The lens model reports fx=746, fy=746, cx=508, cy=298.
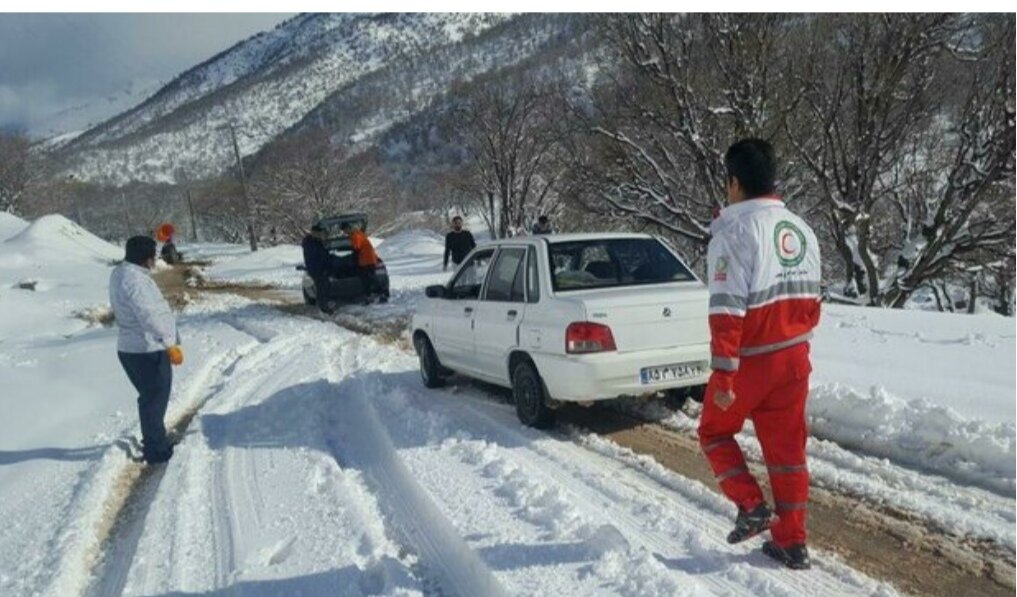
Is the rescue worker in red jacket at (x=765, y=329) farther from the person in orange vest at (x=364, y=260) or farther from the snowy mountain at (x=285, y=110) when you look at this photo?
the snowy mountain at (x=285, y=110)

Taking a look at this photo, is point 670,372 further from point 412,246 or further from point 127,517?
point 412,246

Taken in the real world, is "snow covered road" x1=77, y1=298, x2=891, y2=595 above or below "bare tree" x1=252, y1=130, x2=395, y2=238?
below

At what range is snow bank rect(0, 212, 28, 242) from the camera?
40.1 metres

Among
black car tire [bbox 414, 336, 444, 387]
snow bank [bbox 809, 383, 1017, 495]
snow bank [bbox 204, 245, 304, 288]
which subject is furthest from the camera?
snow bank [bbox 204, 245, 304, 288]

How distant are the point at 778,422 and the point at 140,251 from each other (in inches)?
207

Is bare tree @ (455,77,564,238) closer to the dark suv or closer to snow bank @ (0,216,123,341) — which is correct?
the dark suv

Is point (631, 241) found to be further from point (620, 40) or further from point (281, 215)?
point (281, 215)

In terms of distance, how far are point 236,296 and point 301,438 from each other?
15520 millimetres

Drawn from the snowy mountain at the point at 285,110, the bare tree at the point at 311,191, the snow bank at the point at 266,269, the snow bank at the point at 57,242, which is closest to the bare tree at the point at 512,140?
the snow bank at the point at 266,269

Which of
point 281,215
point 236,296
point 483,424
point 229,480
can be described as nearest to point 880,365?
point 483,424

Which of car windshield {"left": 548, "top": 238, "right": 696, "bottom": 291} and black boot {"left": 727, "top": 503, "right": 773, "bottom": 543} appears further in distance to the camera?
car windshield {"left": 548, "top": 238, "right": 696, "bottom": 291}

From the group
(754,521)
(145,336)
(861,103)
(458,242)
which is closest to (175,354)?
(145,336)

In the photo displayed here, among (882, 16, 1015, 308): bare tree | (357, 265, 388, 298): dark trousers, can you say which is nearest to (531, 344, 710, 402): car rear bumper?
(357, 265, 388, 298): dark trousers

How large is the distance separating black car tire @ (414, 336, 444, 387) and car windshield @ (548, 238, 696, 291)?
234 centimetres
